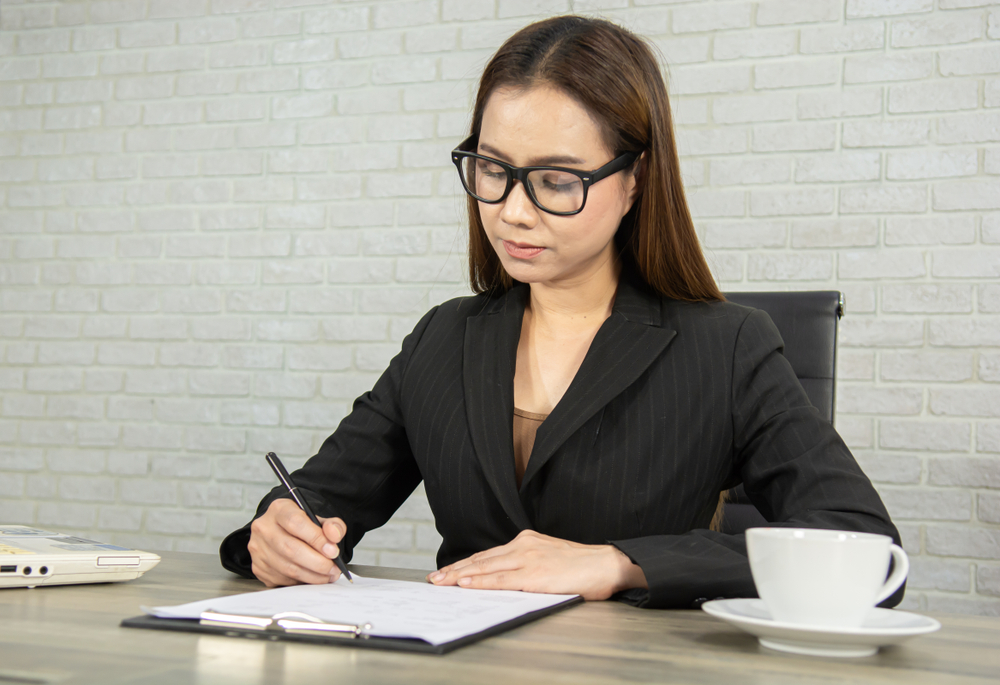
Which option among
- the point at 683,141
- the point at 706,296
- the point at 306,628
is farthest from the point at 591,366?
the point at 683,141

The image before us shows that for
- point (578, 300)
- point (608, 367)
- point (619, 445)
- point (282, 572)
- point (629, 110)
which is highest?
point (629, 110)

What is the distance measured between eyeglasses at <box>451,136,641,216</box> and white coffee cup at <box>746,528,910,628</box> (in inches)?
24.1

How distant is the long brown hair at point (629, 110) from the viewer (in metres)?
1.21

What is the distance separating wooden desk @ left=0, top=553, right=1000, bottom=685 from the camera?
0.54 metres

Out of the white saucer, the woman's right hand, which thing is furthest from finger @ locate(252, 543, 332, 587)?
the white saucer

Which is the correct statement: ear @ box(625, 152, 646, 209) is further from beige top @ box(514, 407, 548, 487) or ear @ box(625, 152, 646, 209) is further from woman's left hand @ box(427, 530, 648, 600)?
woman's left hand @ box(427, 530, 648, 600)

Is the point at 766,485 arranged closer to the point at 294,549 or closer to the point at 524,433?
the point at 524,433

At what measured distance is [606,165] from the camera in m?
1.20

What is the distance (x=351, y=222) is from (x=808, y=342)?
170 cm

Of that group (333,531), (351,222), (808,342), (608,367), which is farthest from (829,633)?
(351,222)

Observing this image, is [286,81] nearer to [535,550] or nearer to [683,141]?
[683,141]

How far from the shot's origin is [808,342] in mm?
1482

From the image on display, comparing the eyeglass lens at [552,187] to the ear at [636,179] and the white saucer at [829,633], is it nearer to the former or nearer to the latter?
the ear at [636,179]

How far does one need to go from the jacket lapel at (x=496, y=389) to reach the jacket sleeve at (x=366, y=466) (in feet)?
0.42
